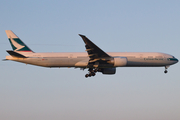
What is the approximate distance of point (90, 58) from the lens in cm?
4256

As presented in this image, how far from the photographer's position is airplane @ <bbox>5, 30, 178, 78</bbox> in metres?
41.7

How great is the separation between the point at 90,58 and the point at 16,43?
12.7m

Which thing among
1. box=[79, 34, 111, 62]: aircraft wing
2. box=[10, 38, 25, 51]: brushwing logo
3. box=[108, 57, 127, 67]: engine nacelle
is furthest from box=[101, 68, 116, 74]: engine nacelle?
box=[10, 38, 25, 51]: brushwing logo

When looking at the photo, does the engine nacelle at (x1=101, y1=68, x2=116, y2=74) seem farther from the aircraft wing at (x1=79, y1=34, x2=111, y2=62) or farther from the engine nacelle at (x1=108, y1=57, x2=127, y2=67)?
the engine nacelle at (x1=108, y1=57, x2=127, y2=67)

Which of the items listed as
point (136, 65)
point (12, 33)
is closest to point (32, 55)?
point (12, 33)

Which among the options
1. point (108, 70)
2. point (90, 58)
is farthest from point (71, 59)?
point (108, 70)

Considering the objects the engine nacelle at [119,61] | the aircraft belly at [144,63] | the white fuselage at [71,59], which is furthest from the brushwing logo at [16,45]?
the aircraft belly at [144,63]

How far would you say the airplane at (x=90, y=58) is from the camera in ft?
137

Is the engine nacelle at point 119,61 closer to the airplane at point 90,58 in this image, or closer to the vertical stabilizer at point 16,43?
the airplane at point 90,58

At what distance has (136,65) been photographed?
44906 mm

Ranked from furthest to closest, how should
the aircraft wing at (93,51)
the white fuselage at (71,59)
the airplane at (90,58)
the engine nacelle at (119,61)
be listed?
the white fuselage at (71,59)
the airplane at (90,58)
the engine nacelle at (119,61)
the aircraft wing at (93,51)

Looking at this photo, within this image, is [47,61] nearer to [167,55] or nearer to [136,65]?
[136,65]

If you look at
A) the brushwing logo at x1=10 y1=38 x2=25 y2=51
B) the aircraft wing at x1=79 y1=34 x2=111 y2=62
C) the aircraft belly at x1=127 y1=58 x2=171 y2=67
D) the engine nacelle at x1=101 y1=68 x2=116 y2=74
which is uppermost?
the brushwing logo at x1=10 y1=38 x2=25 y2=51

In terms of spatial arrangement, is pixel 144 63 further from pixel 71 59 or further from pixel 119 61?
pixel 71 59
